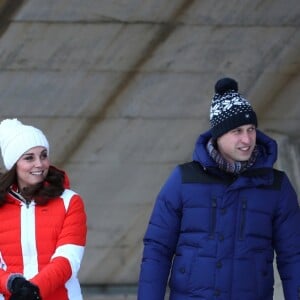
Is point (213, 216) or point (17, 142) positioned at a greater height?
point (17, 142)

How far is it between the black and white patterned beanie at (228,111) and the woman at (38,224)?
0.74 meters

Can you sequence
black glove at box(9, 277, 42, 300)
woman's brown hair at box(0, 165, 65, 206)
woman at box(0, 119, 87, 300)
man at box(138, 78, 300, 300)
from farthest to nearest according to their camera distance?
woman's brown hair at box(0, 165, 65, 206) < woman at box(0, 119, 87, 300) < man at box(138, 78, 300, 300) < black glove at box(9, 277, 42, 300)

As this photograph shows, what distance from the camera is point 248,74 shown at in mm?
8672

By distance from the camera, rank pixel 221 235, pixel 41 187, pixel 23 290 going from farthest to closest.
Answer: pixel 41 187 < pixel 221 235 < pixel 23 290

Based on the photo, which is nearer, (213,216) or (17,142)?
(213,216)

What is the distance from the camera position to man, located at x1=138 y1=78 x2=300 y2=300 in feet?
17.3

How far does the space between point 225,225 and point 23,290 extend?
0.90m

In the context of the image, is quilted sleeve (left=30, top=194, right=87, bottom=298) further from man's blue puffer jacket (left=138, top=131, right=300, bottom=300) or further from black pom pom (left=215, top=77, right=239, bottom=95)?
black pom pom (left=215, top=77, right=239, bottom=95)

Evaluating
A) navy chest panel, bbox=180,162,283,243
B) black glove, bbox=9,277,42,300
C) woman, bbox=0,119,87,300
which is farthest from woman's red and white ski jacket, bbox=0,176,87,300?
navy chest panel, bbox=180,162,283,243

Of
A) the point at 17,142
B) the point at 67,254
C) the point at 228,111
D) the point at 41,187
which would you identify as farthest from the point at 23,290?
the point at 228,111

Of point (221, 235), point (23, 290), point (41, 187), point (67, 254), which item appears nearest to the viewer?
point (23, 290)

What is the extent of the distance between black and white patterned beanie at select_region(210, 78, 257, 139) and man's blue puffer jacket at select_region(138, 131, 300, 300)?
14 centimetres

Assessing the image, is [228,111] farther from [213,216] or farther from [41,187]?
[41,187]

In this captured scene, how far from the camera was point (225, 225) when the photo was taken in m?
5.29
